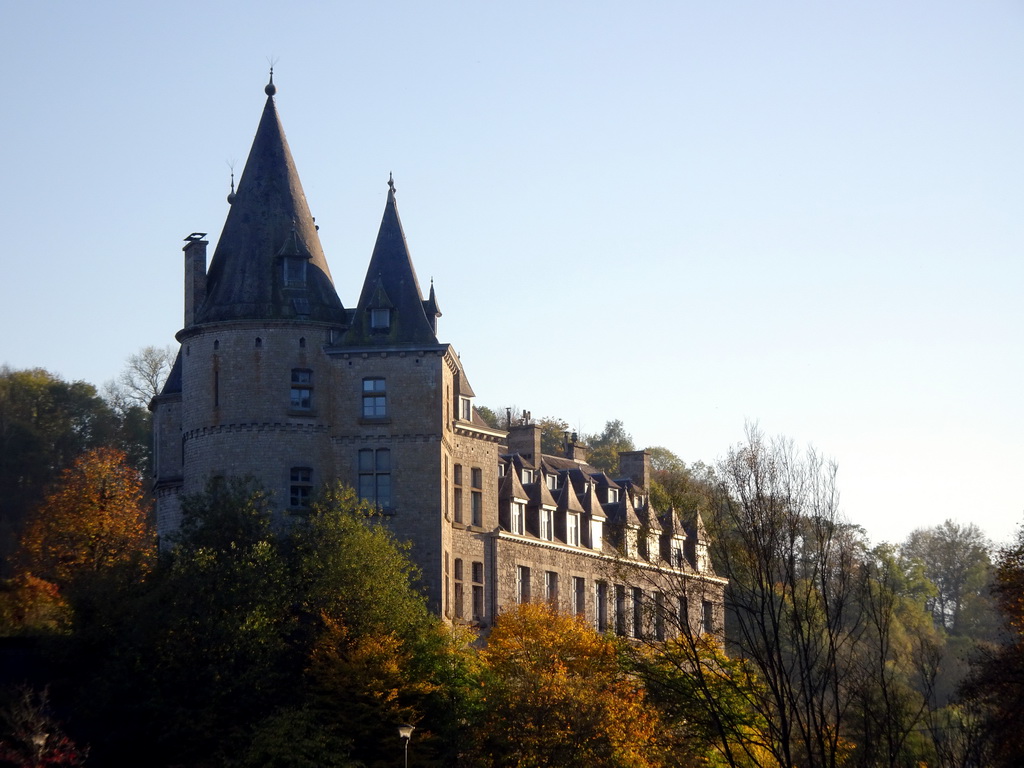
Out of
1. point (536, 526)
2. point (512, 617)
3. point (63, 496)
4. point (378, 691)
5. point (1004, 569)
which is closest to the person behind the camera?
point (378, 691)

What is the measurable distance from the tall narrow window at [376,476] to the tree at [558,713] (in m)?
7.69

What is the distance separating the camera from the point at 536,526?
7644 cm

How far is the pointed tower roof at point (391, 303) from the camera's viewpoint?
64250 mm

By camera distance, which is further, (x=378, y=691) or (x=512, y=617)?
(x=512, y=617)

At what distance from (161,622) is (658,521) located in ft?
114

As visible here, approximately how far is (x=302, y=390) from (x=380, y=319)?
158 inches

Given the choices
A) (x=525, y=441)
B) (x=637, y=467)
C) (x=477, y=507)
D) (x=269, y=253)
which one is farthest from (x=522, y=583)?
(x=269, y=253)

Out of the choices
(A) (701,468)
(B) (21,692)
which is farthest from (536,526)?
(A) (701,468)

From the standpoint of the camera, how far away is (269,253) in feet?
213

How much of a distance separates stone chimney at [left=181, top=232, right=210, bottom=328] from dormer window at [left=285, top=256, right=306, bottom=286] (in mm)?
3638

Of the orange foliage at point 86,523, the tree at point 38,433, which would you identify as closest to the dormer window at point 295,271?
the orange foliage at point 86,523

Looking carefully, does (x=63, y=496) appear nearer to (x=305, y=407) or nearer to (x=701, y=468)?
(x=305, y=407)

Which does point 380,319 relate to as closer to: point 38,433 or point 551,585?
point 551,585

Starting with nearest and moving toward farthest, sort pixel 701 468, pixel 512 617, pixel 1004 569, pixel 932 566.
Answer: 1. pixel 1004 569
2. pixel 512 617
3. pixel 701 468
4. pixel 932 566
